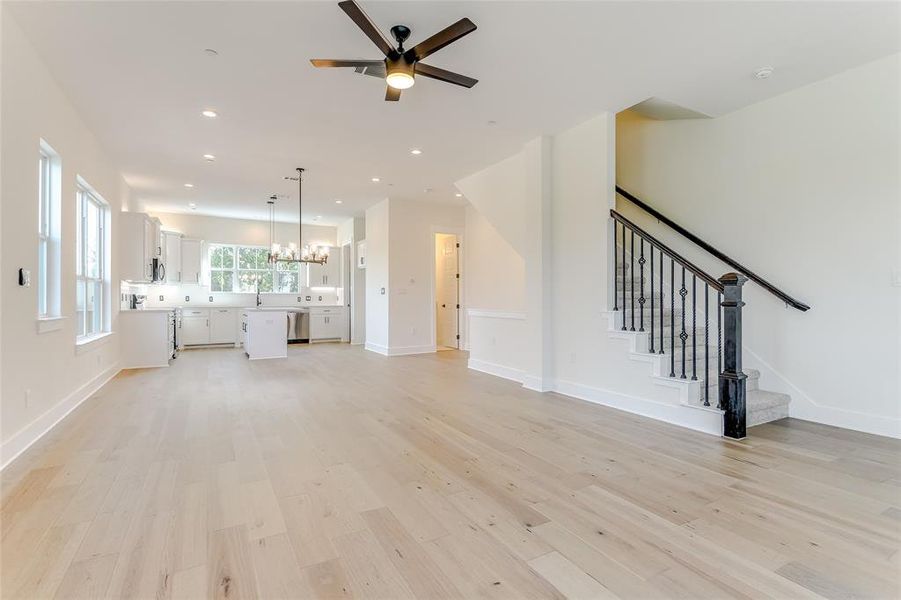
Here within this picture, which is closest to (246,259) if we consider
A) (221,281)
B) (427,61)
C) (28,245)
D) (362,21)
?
(221,281)

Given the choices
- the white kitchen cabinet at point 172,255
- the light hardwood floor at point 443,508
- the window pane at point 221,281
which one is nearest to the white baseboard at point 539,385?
the light hardwood floor at point 443,508

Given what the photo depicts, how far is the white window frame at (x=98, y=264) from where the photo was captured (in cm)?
463

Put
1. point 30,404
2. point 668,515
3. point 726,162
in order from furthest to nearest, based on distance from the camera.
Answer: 1. point 726,162
2. point 30,404
3. point 668,515

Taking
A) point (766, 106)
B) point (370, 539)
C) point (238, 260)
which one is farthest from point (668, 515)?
point (238, 260)

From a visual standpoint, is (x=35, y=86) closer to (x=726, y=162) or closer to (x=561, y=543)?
(x=561, y=543)

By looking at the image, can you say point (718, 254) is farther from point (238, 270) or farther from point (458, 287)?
A: point (238, 270)

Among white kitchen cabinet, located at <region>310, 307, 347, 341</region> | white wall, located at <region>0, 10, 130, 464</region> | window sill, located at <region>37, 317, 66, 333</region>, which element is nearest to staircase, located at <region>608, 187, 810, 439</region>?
white wall, located at <region>0, 10, 130, 464</region>

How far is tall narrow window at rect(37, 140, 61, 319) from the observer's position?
11.8 feet

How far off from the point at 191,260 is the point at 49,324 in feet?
20.8

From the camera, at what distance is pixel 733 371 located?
316 cm

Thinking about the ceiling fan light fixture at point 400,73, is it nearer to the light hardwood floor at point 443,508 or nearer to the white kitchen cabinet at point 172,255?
the light hardwood floor at point 443,508

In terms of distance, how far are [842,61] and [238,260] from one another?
408 inches

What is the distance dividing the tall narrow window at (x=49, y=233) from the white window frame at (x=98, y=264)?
2.18ft

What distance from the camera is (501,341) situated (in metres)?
5.69
